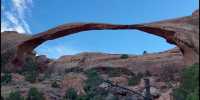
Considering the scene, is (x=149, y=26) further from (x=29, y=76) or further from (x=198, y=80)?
(x=29, y=76)

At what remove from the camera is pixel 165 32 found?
17047 millimetres

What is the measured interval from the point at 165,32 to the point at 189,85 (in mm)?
1856

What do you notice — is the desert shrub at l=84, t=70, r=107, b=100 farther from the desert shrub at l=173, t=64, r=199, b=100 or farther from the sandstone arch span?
the desert shrub at l=173, t=64, r=199, b=100

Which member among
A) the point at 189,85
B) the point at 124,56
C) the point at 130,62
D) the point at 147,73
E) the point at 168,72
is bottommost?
the point at 147,73

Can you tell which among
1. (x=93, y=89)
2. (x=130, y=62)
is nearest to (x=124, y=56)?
(x=130, y=62)

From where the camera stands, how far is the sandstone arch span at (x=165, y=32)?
1567 centimetres

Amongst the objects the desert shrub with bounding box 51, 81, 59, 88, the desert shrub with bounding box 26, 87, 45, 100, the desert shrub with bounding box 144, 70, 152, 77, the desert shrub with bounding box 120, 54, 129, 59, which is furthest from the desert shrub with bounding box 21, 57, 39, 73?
the desert shrub with bounding box 120, 54, 129, 59

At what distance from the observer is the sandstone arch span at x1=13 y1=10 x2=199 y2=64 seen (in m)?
15.7

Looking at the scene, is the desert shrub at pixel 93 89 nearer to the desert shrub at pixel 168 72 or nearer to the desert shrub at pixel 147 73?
the desert shrub at pixel 168 72

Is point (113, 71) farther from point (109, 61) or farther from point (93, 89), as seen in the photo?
point (93, 89)

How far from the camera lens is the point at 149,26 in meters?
17.5

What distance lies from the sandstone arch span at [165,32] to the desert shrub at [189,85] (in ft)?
1.86

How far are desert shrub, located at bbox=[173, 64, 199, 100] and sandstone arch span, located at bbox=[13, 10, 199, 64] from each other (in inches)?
22.3

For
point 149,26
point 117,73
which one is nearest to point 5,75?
point 117,73
